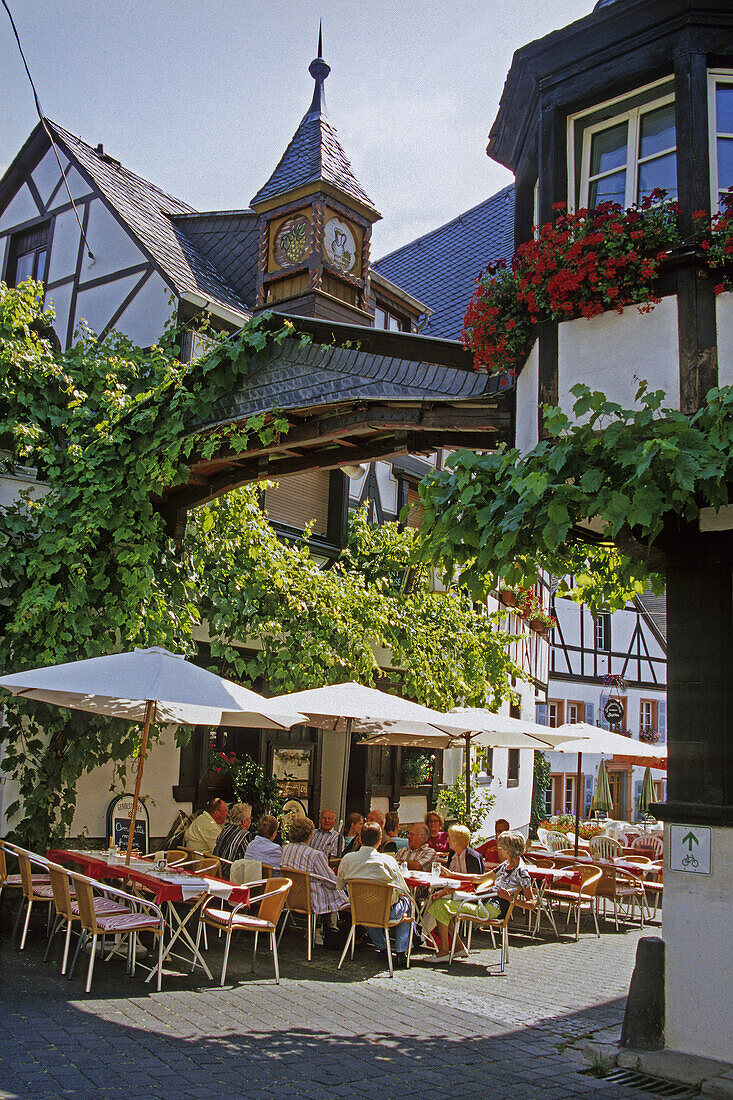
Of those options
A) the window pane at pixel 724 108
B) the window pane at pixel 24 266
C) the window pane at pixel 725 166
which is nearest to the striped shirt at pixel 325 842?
the window pane at pixel 725 166

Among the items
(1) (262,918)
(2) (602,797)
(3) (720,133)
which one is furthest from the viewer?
(2) (602,797)

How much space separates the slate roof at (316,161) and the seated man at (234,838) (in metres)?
7.21

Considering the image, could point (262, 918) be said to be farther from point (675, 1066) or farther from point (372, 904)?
point (675, 1066)

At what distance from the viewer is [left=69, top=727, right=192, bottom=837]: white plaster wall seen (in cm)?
1098

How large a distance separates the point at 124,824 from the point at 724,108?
899 centimetres

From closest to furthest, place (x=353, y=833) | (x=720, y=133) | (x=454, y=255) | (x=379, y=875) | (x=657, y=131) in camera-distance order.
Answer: (x=720, y=133), (x=657, y=131), (x=379, y=875), (x=353, y=833), (x=454, y=255)

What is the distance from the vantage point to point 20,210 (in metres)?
15.7

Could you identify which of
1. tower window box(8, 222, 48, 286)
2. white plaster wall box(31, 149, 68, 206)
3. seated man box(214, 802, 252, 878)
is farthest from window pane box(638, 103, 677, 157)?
tower window box(8, 222, 48, 286)

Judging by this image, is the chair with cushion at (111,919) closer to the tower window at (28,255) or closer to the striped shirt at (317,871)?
the striped shirt at (317,871)

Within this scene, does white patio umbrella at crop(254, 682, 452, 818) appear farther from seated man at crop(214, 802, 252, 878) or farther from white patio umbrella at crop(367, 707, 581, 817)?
seated man at crop(214, 802, 252, 878)

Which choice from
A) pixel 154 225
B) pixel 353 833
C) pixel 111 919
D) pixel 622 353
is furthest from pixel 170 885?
pixel 154 225

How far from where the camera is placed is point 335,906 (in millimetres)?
8586

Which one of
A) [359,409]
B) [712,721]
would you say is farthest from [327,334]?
[712,721]

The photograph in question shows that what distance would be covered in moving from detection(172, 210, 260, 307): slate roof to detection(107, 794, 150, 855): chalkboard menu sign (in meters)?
7.84
